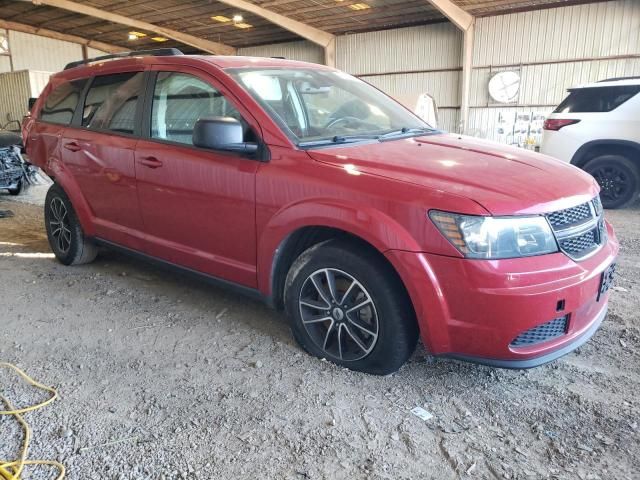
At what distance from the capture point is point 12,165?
841cm

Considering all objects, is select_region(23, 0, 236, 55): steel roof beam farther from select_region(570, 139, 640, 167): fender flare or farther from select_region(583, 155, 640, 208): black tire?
select_region(583, 155, 640, 208): black tire

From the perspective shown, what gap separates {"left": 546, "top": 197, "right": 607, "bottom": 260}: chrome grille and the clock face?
14.6 metres

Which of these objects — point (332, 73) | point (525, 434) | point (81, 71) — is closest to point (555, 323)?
point (525, 434)

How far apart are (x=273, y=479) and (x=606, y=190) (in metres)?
6.95

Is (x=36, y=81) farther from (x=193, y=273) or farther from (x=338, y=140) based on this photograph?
(x=338, y=140)

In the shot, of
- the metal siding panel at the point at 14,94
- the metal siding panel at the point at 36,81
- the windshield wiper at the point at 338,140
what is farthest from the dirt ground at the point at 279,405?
the metal siding panel at the point at 14,94

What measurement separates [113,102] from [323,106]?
1651mm

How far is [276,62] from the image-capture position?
3.51m

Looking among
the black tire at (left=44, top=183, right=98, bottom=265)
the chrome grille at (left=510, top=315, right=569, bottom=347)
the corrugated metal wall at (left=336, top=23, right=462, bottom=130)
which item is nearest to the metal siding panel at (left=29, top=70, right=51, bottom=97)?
the corrugated metal wall at (left=336, top=23, right=462, bottom=130)

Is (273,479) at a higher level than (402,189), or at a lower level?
lower

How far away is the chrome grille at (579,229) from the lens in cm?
231

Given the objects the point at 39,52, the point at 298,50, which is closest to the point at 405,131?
the point at 298,50

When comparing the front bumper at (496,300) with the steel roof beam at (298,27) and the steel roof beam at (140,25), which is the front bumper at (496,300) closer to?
the steel roof beam at (298,27)

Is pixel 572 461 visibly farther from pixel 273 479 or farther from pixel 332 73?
pixel 332 73
